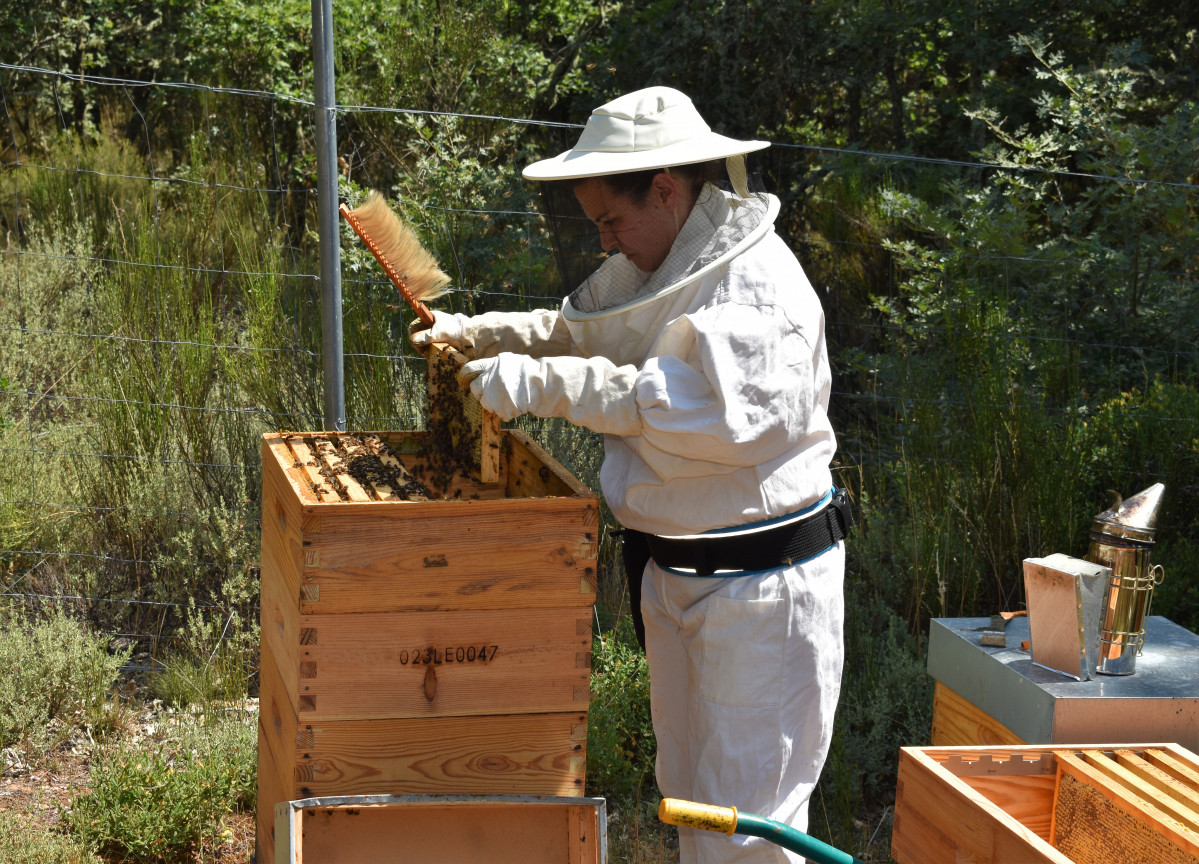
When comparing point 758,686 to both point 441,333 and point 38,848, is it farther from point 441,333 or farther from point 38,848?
point 38,848

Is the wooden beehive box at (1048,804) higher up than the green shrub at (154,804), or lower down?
higher up

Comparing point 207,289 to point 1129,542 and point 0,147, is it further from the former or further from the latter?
point 0,147

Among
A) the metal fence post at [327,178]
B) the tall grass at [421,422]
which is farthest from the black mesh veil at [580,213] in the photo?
the tall grass at [421,422]

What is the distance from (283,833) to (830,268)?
375 centimetres

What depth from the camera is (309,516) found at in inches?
74.2

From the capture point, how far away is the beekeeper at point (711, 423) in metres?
1.97

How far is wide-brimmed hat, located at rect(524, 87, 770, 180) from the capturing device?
6.55ft

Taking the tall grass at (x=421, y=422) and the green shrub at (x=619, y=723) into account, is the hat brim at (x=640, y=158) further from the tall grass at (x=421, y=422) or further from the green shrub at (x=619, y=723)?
the tall grass at (x=421, y=422)

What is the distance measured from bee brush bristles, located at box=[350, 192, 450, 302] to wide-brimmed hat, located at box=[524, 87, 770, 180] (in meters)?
0.41

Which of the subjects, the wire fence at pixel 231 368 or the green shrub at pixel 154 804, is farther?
the wire fence at pixel 231 368

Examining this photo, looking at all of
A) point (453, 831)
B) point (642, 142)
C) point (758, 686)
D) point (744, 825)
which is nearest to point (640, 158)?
point (642, 142)

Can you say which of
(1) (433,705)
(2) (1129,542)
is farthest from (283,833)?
(2) (1129,542)

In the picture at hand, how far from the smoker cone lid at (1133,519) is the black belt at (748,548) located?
54 centimetres

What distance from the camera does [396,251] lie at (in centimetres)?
241
